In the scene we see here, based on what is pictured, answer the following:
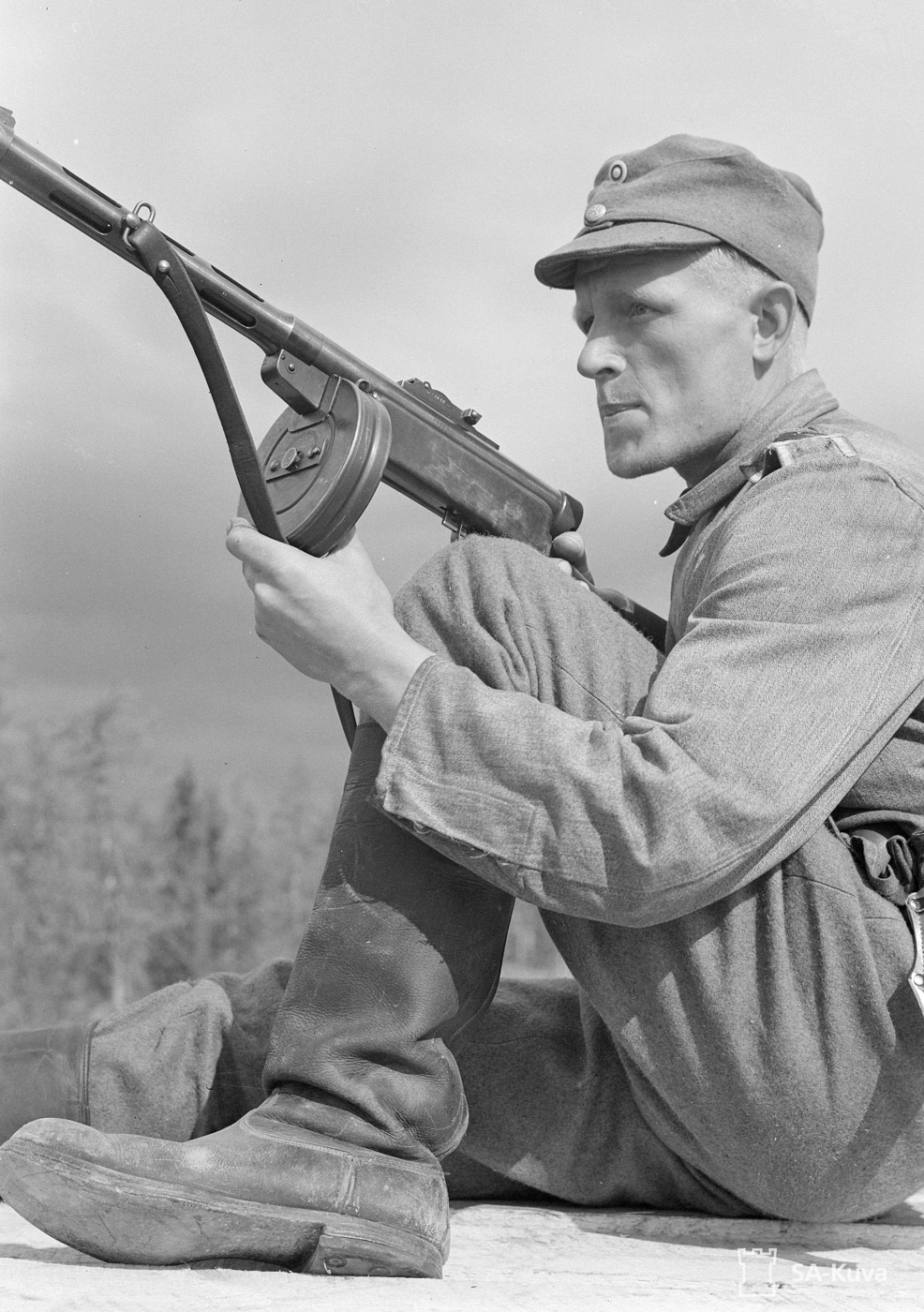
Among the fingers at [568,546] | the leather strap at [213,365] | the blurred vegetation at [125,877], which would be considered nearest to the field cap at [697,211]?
the leather strap at [213,365]

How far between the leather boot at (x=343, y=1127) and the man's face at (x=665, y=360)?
951 mm

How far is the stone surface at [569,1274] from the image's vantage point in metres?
1.51

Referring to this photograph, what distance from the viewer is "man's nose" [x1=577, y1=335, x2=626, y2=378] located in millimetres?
2598

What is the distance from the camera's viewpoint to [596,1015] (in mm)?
2303

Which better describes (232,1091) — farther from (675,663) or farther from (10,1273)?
(675,663)

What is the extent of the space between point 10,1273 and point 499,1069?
921mm

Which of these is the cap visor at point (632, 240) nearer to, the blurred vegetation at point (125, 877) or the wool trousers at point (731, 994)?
the wool trousers at point (731, 994)

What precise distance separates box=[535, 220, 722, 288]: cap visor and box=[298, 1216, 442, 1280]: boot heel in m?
1.68

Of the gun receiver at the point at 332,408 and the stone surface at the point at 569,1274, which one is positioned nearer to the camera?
the stone surface at the point at 569,1274

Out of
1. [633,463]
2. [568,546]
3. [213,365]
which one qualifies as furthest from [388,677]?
[568,546]

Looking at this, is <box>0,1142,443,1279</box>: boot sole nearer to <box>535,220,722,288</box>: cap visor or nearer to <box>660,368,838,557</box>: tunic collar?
<box>660,368,838,557</box>: tunic collar

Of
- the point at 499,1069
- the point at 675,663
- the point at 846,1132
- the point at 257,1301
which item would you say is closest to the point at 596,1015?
the point at 499,1069

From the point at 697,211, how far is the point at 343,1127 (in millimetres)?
1698

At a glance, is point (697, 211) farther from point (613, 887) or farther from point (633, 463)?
point (613, 887)
